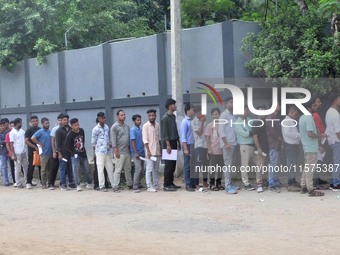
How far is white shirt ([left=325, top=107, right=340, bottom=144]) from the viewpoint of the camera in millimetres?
12938

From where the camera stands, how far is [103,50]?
63.1ft

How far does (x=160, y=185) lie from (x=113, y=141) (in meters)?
1.67

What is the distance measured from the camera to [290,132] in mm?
12945

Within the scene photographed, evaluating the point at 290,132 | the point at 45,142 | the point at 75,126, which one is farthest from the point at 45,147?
the point at 290,132

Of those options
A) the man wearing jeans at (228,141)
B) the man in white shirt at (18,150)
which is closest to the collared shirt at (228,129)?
the man wearing jeans at (228,141)

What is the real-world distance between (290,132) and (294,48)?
2.63 meters

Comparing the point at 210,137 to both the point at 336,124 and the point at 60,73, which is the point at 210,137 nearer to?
the point at 336,124

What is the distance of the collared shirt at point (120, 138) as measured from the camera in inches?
559

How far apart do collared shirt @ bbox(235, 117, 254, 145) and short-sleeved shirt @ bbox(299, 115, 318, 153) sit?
4.14ft

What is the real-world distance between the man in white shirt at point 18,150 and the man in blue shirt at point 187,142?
4352 millimetres

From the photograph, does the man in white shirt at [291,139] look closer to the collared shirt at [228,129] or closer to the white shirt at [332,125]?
the white shirt at [332,125]

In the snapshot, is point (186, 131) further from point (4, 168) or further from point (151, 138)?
point (4, 168)

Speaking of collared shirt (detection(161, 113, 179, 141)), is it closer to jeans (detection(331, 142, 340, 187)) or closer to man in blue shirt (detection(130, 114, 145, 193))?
man in blue shirt (detection(130, 114, 145, 193))

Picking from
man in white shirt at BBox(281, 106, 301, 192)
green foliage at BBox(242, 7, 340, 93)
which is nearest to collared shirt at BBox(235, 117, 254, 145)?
man in white shirt at BBox(281, 106, 301, 192)
